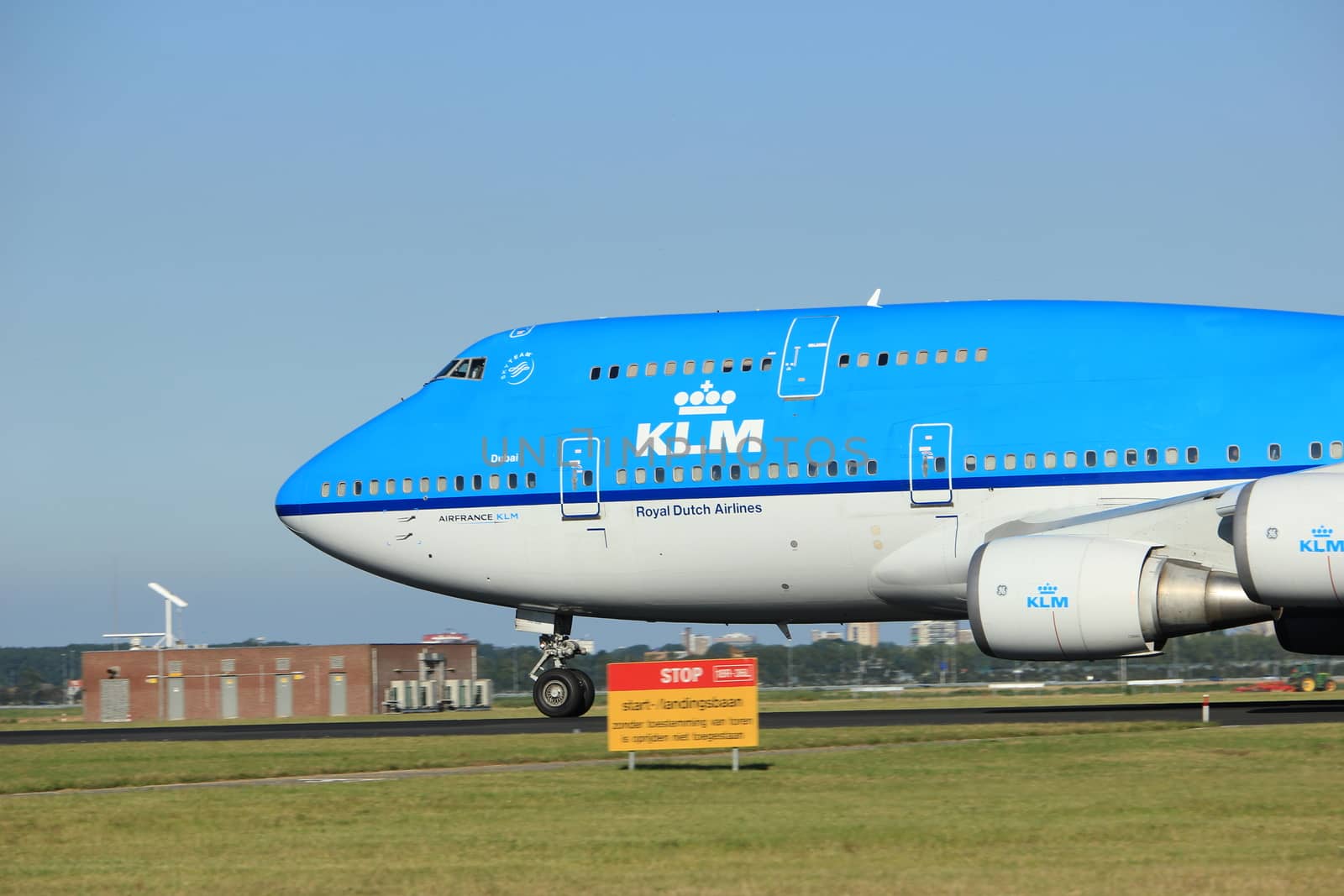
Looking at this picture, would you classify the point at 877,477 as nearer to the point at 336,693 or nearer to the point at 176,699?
the point at 336,693

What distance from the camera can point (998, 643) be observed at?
2564cm

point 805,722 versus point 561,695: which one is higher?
point 561,695

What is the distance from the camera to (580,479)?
30.5 metres

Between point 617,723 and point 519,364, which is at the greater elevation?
point 519,364

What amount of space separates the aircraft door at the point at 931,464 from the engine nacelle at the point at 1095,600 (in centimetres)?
238

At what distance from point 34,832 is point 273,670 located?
47969 millimetres

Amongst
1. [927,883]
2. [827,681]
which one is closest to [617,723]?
[927,883]

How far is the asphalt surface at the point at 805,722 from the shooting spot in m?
25.6

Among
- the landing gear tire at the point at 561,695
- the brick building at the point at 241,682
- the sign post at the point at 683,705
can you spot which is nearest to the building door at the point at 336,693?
the brick building at the point at 241,682

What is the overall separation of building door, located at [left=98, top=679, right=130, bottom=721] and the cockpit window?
3405 centimetres

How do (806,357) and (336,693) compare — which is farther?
(336,693)

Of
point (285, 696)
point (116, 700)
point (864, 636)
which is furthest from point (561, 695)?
point (864, 636)

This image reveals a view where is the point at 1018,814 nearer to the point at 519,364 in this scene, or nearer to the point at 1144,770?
the point at 1144,770

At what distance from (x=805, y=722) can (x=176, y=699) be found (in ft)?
130
